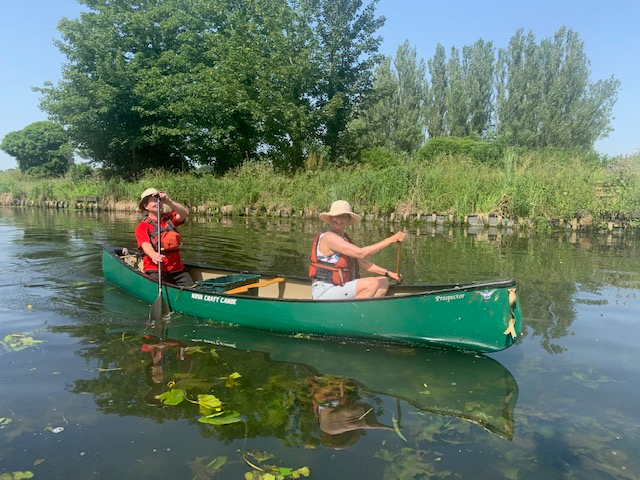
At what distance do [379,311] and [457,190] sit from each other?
12.7 meters

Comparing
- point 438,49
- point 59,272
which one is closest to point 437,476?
point 59,272

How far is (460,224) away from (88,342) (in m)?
13.5

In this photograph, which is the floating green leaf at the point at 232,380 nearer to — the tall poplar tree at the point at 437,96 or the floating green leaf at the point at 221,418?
the floating green leaf at the point at 221,418

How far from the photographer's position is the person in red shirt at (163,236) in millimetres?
6540

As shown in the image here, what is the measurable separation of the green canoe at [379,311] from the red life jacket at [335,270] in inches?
19.0

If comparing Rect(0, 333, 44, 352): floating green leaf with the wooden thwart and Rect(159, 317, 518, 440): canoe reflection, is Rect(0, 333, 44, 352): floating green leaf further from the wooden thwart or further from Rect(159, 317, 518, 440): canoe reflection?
the wooden thwart

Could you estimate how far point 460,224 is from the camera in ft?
54.1

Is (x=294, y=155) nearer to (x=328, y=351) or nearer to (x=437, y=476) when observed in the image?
(x=328, y=351)

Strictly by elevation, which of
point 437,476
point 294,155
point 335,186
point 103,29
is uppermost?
point 103,29

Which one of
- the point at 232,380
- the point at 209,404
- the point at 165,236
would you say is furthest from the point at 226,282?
the point at 209,404

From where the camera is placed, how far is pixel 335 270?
17.9 ft

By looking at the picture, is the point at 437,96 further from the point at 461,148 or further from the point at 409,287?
the point at 409,287

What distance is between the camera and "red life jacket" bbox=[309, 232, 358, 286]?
5465mm

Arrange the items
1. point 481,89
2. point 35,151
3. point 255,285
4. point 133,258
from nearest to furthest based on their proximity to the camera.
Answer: point 255,285 → point 133,258 → point 481,89 → point 35,151
